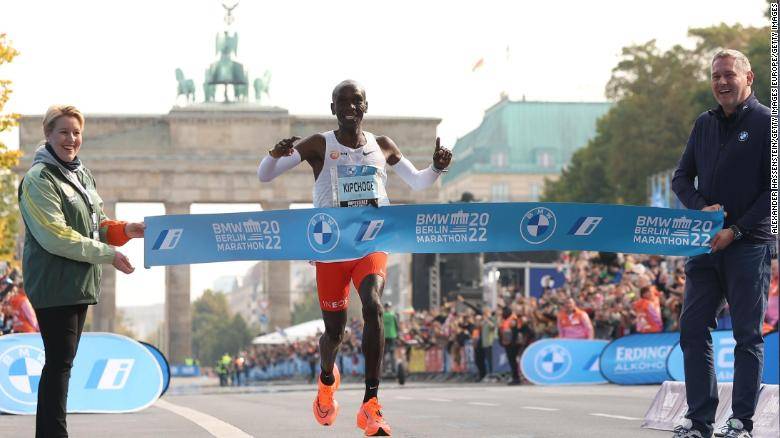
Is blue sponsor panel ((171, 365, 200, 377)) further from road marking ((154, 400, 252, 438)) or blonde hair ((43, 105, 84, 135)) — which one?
blonde hair ((43, 105, 84, 135))

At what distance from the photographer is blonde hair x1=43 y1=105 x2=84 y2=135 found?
27.0 ft

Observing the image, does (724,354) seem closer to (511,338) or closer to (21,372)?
(21,372)

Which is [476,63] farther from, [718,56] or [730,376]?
[718,56]

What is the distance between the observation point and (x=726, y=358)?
54.9 ft

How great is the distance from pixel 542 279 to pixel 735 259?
1281 inches

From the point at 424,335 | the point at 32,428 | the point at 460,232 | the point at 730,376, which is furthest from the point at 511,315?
the point at 460,232

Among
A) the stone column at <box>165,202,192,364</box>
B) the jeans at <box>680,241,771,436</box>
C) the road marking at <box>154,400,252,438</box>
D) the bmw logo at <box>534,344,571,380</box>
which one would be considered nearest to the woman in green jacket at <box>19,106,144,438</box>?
the jeans at <box>680,241,771,436</box>

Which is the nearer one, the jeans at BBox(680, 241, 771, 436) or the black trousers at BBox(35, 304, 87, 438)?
the black trousers at BBox(35, 304, 87, 438)

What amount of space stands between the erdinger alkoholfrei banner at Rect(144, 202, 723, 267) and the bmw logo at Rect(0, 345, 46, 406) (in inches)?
235

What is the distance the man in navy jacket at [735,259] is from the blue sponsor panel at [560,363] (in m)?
17.5

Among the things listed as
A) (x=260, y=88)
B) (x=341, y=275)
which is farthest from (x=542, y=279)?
(x=260, y=88)

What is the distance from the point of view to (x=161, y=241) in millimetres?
9656

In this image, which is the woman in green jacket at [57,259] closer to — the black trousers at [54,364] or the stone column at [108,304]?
the black trousers at [54,364]

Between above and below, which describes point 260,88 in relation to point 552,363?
above
